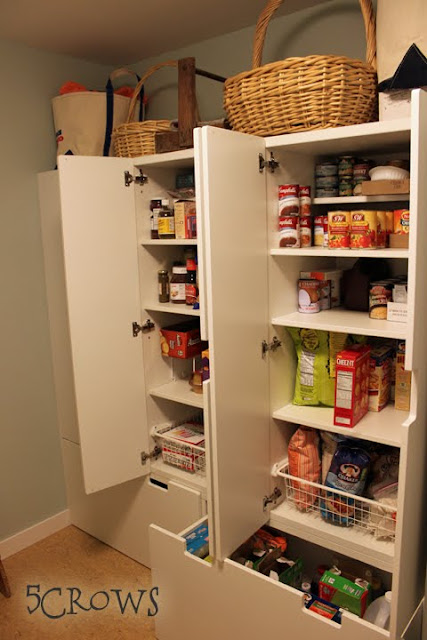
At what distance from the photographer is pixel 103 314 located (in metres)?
2.01

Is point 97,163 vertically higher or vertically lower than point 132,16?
lower

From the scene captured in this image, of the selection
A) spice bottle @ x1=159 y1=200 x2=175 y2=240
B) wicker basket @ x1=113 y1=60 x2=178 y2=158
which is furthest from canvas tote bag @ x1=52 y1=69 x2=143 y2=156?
spice bottle @ x1=159 y1=200 x2=175 y2=240

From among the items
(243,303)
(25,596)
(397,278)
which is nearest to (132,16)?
(243,303)

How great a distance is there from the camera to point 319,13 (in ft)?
6.20

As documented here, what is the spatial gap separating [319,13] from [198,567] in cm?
197

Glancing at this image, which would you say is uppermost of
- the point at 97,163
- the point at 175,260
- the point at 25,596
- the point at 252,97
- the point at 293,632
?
the point at 252,97

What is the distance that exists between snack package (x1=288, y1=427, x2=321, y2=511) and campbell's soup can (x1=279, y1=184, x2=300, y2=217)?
729 millimetres

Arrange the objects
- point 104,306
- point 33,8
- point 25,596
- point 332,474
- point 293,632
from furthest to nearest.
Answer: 1. point 25,596
2. point 104,306
3. point 33,8
4. point 332,474
5. point 293,632

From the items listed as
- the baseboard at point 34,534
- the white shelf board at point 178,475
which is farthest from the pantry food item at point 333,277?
the baseboard at point 34,534

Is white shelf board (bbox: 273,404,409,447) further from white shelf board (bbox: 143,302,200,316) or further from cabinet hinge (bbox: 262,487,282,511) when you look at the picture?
white shelf board (bbox: 143,302,200,316)

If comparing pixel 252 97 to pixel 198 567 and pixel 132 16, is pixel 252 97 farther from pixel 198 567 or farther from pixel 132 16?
pixel 198 567

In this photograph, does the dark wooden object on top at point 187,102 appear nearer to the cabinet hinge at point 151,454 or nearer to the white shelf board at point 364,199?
the white shelf board at point 364,199

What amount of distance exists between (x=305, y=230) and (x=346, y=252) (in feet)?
0.74

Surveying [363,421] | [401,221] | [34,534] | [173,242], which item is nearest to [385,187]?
[401,221]
